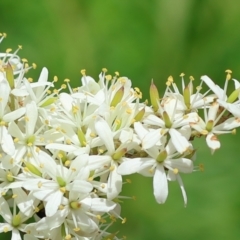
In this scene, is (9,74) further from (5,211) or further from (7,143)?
(5,211)

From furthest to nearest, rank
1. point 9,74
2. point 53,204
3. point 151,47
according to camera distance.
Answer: point 151,47 → point 9,74 → point 53,204

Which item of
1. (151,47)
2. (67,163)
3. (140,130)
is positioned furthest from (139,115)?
(151,47)

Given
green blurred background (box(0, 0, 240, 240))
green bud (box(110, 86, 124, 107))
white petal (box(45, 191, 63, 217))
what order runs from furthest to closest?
green blurred background (box(0, 0, 240, 240)), green bud (box(110, 86, 124, 107)), white petal (box(45, 191, 63, 217))

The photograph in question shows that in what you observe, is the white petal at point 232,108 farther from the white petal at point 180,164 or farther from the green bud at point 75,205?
the green bud at point 75,205

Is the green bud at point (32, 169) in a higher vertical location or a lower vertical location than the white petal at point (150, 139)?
lower

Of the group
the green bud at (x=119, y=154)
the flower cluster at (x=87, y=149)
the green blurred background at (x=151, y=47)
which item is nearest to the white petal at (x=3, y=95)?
the flower cluster at (x=87, y=149)

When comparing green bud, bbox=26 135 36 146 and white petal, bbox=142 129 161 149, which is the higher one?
white petal, bbox=142 129 161 149

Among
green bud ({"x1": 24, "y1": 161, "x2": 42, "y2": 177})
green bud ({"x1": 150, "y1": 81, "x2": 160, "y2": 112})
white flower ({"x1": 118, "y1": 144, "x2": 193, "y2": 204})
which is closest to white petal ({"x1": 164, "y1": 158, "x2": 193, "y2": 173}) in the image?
white flower ({"x1": 118, "y1": 144, "x2": 193, "y2": 204})

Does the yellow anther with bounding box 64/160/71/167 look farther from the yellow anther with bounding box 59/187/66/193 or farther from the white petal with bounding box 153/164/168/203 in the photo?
the white petal with bounding box 153/164/168/203
